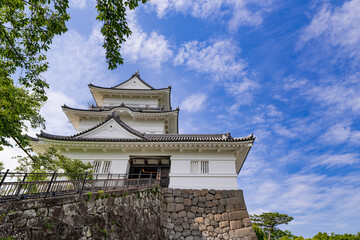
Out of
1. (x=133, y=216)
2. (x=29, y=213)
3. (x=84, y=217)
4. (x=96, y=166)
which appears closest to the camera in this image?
(x=29, y=213)

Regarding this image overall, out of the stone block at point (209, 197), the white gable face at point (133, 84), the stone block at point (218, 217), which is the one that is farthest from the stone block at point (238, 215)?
the white gable face at point (133, 84)

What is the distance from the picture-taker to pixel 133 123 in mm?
17703

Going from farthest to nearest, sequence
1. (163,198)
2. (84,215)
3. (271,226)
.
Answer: (271,226) < (163,198) < (84,215)

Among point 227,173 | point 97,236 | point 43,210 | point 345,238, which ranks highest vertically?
point 227,173

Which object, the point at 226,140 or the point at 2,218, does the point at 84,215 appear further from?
the point at 226,140

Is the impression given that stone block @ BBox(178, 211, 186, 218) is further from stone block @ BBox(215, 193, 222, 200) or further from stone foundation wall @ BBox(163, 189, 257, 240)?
stone block @ BBox(215, 193, 222, 200)

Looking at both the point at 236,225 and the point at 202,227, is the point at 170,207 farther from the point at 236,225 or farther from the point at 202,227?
the point at 236,225

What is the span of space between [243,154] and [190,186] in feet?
13.5

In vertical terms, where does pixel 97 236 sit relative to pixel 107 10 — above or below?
below

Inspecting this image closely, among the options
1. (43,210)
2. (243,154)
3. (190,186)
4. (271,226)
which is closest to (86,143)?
(190,186)

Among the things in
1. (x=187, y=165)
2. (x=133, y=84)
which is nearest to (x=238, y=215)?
(x=187, y=165)

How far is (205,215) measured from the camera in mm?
9914

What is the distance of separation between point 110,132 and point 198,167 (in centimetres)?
660

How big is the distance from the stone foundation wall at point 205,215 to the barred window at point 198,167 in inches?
47.5
